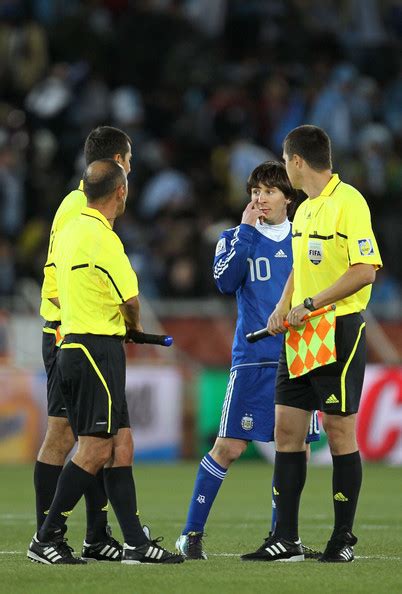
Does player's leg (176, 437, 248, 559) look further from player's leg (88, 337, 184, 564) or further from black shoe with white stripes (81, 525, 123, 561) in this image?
player's leg (88, 337, 184, 564)

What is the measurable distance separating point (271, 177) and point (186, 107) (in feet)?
42.6

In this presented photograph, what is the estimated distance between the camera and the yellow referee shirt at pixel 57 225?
8562 mm

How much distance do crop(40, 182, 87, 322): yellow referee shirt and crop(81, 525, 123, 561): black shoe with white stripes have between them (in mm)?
1300

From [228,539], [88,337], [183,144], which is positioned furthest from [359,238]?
[183,144]

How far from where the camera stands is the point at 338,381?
8000 mm

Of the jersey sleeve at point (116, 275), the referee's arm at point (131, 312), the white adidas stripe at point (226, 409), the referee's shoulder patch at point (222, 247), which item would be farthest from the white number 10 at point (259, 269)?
the jersey sleeve at point (116, 275)

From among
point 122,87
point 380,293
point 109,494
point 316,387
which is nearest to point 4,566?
point 109,494

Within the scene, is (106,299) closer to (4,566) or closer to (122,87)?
(4,566)

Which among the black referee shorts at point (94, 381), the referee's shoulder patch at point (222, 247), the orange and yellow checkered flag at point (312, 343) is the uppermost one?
the referee's shoulder patch at point (222, 247)

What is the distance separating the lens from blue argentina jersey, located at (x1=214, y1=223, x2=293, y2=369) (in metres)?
8.69

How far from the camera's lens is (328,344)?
802 centimetres

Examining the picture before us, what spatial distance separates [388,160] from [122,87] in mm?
4196

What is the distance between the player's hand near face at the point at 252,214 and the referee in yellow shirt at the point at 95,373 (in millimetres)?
1053

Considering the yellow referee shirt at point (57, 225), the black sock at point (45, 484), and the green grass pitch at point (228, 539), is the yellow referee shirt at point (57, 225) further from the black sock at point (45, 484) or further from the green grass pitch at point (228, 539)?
the green grass pitch at point (228, 539)
